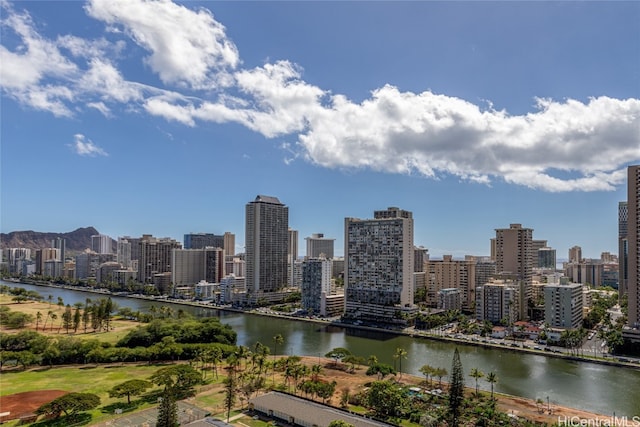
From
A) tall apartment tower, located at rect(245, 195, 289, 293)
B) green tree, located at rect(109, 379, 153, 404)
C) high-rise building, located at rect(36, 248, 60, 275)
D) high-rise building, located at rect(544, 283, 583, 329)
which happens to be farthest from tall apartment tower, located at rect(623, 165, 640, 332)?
high-rise building, located at rect(36, 248, 60, 275)

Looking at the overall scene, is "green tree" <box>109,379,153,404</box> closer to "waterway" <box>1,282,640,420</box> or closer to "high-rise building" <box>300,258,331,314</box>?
"waterway" <box>1,282,640,420</box>

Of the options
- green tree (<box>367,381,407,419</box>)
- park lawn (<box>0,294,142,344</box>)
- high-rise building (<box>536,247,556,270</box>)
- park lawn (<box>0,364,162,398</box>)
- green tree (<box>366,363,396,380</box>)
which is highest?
high-rise building (<box>536,247,556,270</box>)

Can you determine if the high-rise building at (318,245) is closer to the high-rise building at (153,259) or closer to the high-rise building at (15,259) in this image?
the high-rise building at (153,259)

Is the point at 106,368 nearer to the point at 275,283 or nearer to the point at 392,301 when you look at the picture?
the point at 392,301

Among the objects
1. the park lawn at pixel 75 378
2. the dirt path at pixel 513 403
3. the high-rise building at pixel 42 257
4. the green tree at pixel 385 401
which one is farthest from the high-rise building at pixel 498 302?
the high-rise building at pixel 42 257

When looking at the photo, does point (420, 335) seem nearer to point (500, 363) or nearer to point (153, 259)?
point (500, 363)

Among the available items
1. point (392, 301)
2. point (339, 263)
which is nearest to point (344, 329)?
point (392, 301)

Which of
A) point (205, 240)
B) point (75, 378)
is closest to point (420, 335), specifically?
point (75, 378)
